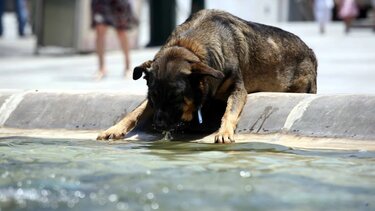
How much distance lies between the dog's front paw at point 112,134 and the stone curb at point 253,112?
33cm

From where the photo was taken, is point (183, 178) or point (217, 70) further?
point (217, 70)

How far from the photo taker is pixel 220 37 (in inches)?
285

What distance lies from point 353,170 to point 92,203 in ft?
5.51

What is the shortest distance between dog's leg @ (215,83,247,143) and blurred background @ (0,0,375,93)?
9.76 feet

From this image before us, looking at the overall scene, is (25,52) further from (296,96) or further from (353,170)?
(353,170)

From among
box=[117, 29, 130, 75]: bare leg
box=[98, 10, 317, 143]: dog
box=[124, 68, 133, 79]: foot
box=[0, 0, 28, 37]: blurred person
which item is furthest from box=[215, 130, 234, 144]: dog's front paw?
box=[0, 0, 28, 37]: blurred person

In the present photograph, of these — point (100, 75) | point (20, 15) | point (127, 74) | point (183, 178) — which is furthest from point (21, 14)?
point (183, 178)

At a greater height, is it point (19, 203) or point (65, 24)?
point (19, 203)

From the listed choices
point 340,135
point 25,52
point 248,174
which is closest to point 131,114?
point 340,135

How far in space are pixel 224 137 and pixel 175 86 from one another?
49 cm

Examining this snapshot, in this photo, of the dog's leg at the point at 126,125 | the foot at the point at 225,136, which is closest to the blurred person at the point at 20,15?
the dog's leg at the point at 126,125

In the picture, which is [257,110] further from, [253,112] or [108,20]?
[108,20]

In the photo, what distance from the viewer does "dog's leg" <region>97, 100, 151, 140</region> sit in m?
6.88

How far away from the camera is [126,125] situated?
7012 mm
